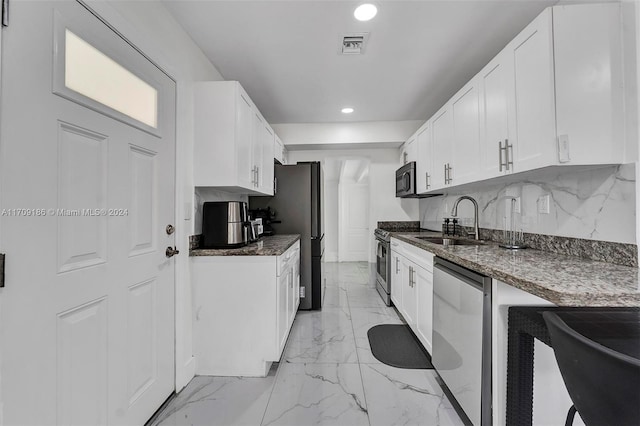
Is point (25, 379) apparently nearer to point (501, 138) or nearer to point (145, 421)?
point (145, 421)

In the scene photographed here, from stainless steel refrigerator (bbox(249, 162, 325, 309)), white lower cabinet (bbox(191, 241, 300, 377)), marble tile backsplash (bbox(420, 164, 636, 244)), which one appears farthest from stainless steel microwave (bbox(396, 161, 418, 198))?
white lower cabinet (bbox(191, 241, 300, 377))

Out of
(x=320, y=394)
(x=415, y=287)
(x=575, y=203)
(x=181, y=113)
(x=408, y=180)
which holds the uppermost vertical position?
(x=181, y=113)

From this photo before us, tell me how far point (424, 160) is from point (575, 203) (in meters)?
1.63

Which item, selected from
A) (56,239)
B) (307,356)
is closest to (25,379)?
(56,239)

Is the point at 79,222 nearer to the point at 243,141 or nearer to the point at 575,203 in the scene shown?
the point at 243,141

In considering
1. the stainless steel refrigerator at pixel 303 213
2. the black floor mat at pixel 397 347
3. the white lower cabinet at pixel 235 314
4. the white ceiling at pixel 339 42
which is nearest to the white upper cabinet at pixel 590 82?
the white ceiling at pixel 339 42

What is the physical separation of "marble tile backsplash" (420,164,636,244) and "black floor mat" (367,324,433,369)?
1.25m

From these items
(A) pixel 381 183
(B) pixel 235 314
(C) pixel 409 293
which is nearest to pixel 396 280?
(C) pixel 409 293

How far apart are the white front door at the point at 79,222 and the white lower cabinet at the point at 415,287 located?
1.83 metres

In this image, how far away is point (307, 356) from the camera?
2139 mm

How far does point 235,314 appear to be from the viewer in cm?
187

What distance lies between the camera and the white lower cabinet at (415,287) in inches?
79.5

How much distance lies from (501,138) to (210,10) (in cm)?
202

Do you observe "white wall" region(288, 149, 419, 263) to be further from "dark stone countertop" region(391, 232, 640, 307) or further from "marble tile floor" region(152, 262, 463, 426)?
"dark stone countertop" region(391, 232, 640, 307)
